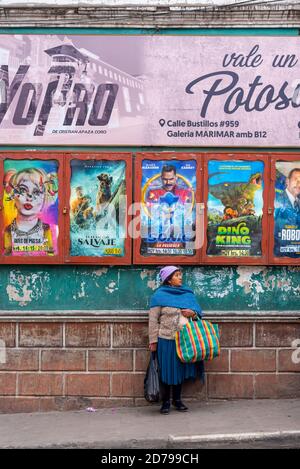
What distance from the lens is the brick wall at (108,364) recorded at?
31.7 feet

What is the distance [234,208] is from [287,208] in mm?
629

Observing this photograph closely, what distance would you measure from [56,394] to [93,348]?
2.23 feet

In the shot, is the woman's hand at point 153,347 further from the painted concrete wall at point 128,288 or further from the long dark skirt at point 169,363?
the painted concrete wall at point 128,288

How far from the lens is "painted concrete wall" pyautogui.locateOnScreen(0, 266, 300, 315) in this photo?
9773 mm

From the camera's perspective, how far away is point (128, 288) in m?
9.78

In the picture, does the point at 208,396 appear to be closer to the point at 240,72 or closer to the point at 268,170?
the point at 268,170

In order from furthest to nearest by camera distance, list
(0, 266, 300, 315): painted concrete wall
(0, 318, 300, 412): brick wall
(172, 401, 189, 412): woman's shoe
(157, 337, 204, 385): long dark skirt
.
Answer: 1. (0, 266, 300, 315): painted concrete wall
2. (0, 318, 300, 412): brick wall
3. (172, 401, 189, 412): woman's shoe
4. (157, 337, 204, 385): long dark skirt

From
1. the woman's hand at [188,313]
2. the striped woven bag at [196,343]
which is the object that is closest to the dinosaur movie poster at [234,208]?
the woman's hand at [188,313]

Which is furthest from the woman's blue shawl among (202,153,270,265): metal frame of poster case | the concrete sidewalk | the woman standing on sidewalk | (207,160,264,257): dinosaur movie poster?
the concrete sidewalk

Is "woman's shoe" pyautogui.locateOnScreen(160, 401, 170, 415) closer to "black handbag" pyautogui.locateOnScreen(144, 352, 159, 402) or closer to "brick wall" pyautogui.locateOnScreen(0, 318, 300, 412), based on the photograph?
"black handbag" pyautogui.locateOnScreen(144, 352, 159, 402)

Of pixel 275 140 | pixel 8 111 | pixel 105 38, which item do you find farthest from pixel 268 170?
pixel 8 111

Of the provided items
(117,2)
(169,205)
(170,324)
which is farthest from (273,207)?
(117,2)

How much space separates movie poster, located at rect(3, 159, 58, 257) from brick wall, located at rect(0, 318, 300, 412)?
3.37 ft

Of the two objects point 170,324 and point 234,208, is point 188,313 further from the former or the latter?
point 234,208
